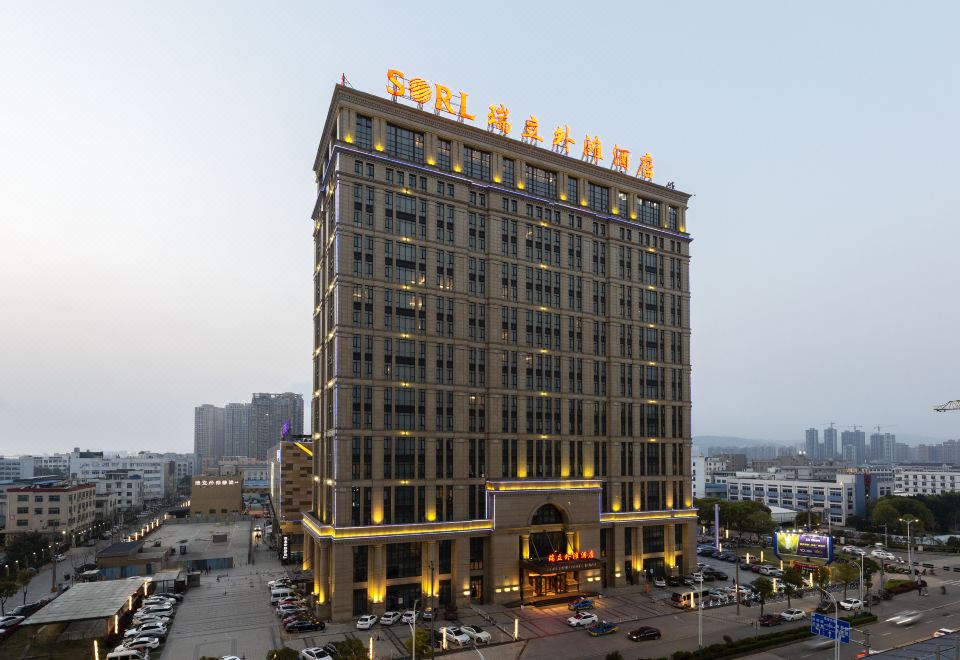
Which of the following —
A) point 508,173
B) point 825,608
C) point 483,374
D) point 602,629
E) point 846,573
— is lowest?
point 825,608

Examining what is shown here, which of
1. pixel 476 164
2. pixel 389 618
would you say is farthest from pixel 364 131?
pixel 389 618

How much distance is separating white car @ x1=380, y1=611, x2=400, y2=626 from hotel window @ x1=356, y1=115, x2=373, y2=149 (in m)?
55.0

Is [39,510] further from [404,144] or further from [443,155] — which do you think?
[443,155]

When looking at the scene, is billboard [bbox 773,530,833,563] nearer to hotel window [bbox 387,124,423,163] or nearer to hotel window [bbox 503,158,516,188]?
hotel window [bbox 503,158,516,188]

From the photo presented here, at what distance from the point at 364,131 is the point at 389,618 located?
2269 inches

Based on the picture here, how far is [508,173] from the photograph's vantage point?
308ft

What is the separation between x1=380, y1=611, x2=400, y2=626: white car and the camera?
2872 inches

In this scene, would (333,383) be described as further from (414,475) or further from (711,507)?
(711,507)

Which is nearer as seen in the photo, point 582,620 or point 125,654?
point 125,654

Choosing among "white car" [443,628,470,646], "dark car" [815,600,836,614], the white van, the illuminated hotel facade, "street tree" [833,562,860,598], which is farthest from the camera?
the illuminated hotel facade

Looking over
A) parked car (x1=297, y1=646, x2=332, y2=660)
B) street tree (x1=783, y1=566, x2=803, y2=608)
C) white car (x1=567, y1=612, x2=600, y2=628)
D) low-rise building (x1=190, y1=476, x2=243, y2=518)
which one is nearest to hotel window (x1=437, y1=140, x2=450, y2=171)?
white car (x1=567, y1=612, x2=600, y2=628)

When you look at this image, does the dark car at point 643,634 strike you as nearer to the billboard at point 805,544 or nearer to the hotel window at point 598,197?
the billboard at point 805,544

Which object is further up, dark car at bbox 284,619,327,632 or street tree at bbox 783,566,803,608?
street tree at bbox 783,566,803,608

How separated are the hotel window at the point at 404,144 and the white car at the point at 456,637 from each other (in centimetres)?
5598
